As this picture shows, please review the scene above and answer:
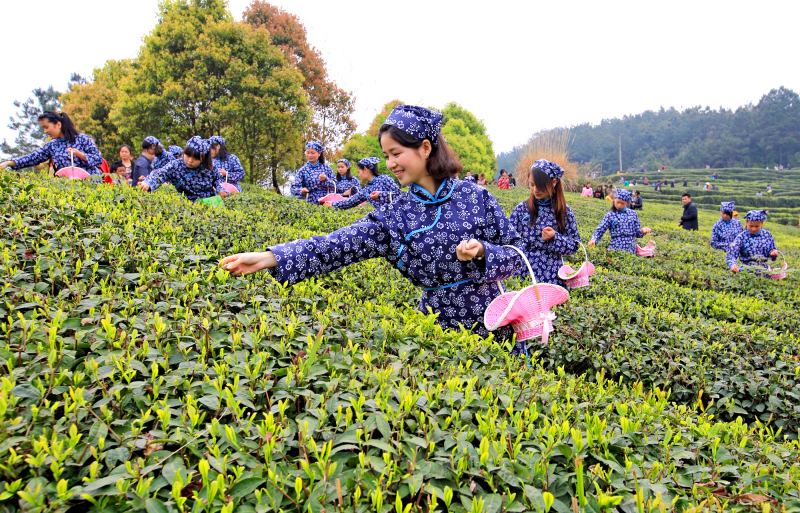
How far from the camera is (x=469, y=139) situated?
42.5 m

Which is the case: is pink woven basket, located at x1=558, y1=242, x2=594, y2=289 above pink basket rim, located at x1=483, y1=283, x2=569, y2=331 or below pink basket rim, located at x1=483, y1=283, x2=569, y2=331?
below

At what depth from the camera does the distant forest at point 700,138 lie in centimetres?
7269

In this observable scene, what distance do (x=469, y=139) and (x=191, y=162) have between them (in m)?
38.0

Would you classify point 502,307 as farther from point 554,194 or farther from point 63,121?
point 63,121

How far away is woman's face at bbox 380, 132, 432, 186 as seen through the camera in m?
2.56

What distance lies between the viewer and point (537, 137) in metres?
56.6

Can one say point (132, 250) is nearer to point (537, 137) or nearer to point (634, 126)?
point (537, 137)

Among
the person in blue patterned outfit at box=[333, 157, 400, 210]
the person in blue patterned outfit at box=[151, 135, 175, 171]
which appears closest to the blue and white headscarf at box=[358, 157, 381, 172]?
the person in blue patterned outfit at box=[333, 157, 400, 210]

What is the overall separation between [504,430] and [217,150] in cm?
922

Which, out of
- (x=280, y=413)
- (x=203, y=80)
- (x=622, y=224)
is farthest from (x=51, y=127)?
(x=203, y=80)

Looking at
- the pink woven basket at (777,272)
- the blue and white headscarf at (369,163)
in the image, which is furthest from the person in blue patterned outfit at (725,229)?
the blue and white headscarf at (369,163)

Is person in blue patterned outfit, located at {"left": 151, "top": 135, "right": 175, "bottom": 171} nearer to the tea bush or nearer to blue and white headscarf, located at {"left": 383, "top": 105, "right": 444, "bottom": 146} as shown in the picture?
the tea bush

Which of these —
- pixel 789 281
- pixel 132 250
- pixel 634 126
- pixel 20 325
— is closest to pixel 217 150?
pixel 132 250

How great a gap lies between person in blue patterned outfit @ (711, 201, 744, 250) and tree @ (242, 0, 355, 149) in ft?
63.8
